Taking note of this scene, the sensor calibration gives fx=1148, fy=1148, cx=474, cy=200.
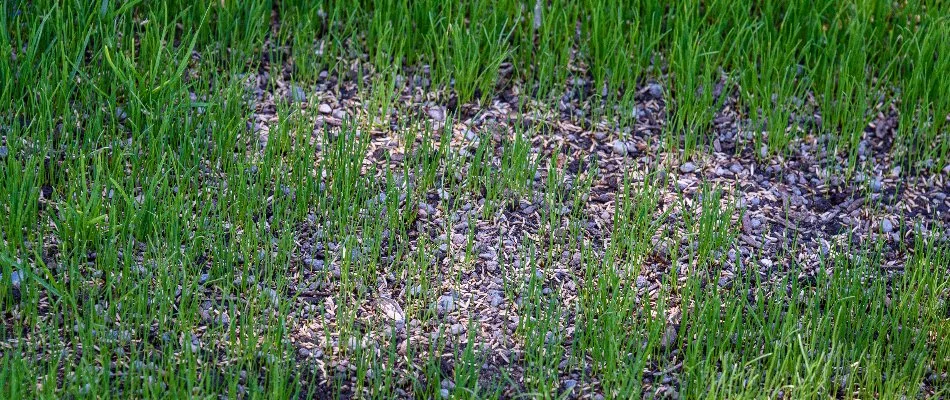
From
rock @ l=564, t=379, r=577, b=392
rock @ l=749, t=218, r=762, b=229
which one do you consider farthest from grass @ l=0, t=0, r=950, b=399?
rock @ l=749, t=218, r=762, b=229

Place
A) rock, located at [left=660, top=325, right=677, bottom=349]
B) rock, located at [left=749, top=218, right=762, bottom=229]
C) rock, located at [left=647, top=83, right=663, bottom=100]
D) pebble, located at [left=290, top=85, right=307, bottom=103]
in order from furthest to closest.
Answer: rock, located at [left=647, top=83, right=663, bottom=100], pebble, located at [left=290, top=85, right=307, bottom=103], rock, located at [left=749, top=218, right=762, bottom=229], rock, located at [left=660, top=325, right=677, bottom=349]

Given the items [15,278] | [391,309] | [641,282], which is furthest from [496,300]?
[15,278]

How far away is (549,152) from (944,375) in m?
1.62

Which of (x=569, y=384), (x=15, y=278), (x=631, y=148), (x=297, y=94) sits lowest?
(x=569, y=384)

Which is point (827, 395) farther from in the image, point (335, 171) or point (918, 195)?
point (335, 171)

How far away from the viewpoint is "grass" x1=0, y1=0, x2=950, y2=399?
3.27m

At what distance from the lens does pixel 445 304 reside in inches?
142

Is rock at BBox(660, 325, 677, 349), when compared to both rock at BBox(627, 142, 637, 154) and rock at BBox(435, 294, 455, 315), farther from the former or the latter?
rock at BBox(627, 142, 637, 154)

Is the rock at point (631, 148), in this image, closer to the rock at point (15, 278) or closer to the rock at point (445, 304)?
the rock at point (445, 304)

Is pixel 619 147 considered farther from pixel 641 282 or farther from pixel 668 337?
pixel 668 337

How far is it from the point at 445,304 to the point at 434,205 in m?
0.54

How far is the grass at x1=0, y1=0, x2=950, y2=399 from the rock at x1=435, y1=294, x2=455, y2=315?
1 cm

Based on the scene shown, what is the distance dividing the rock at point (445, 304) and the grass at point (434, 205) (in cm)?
1

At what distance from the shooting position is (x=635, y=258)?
146 inches
